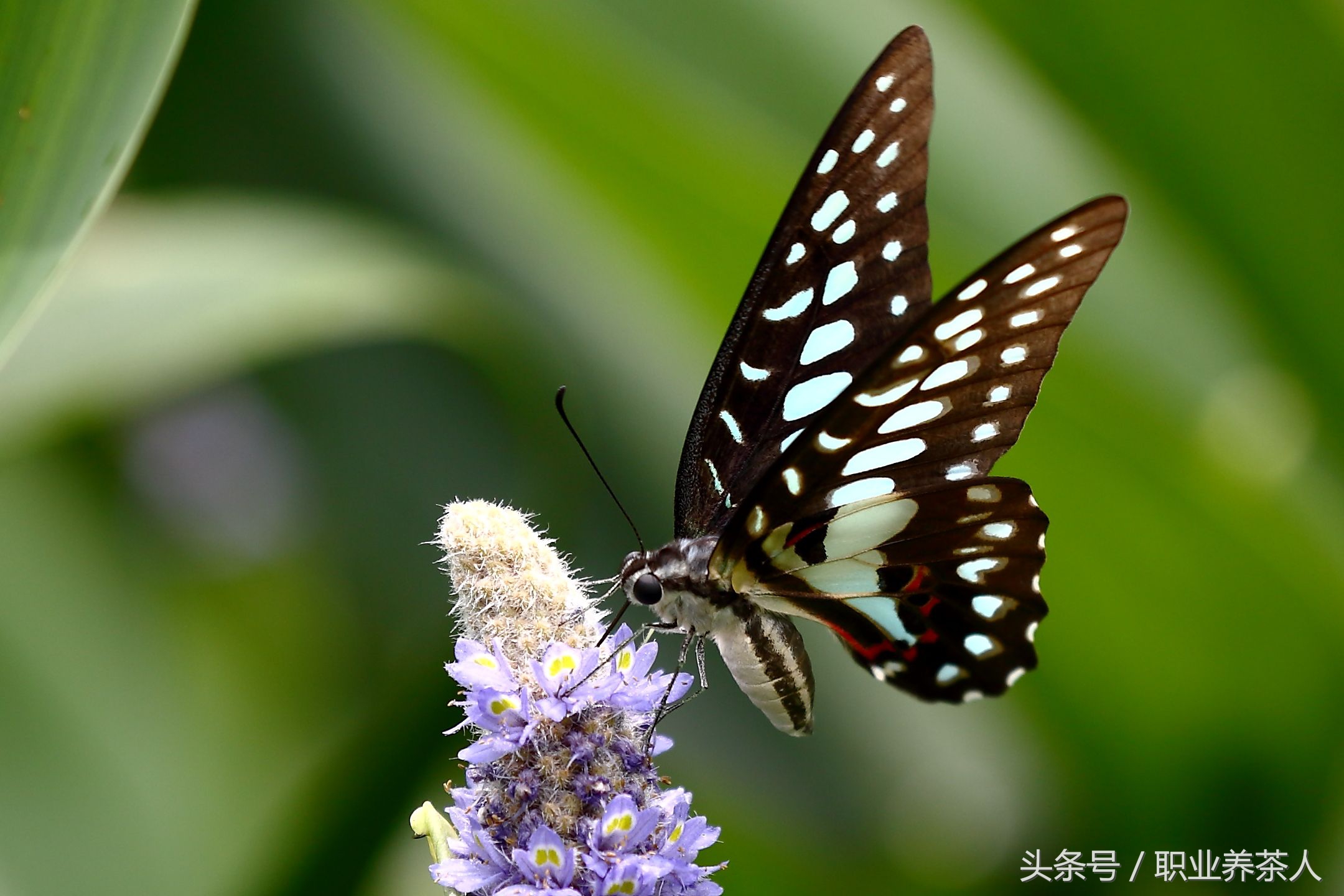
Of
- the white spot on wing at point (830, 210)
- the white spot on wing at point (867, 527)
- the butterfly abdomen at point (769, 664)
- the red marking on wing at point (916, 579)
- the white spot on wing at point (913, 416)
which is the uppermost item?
the white spot on wing at point (830, 210)

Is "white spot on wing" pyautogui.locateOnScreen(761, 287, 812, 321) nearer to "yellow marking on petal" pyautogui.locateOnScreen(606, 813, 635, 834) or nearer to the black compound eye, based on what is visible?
the black compound eye

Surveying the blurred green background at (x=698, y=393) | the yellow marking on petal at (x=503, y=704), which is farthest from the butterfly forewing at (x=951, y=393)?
the blurred green background at (x=698, y=393)

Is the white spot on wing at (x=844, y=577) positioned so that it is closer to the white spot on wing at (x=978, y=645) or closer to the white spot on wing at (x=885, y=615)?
the white spot on wing at (x=885, y=615)

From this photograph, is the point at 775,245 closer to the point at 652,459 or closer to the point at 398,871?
the point at 652,459

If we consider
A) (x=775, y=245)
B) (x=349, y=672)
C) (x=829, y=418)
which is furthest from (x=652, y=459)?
(x=829, y=418)

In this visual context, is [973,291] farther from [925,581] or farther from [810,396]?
[925,581]
